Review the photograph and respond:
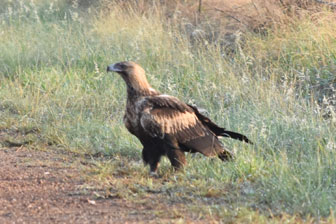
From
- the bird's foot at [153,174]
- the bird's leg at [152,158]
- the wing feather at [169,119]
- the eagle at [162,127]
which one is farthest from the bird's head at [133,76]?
the bird's foot at [153,174]

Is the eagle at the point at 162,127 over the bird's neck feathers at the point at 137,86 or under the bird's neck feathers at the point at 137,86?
under

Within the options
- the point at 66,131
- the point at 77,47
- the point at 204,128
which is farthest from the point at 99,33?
the point at 204,128

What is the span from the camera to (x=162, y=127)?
17.2 feet

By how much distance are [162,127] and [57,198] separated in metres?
0.97

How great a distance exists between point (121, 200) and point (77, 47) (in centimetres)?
522

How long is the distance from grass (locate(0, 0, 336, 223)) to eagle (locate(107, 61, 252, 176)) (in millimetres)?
145

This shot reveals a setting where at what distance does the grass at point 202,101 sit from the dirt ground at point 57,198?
20 centimetres

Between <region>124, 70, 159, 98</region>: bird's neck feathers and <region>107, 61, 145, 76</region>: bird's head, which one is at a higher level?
<region>107, 61, 145, 76</region>: bird's head

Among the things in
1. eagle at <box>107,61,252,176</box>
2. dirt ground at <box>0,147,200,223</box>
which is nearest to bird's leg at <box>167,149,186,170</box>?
eagle at <box>107,61,252,176</box>

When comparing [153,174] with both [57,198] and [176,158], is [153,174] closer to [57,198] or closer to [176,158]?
[176,158]

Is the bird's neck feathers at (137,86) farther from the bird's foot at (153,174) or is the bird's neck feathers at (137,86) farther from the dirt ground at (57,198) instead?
the dirt ground at (57,198)

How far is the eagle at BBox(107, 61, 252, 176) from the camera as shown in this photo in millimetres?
5207

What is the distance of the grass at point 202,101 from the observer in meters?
4.84

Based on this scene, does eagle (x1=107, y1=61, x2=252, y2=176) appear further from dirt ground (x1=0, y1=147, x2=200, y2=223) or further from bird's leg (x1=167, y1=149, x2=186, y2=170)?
dirt ground (x1=0, y1=147, x2=200, y2=223)
